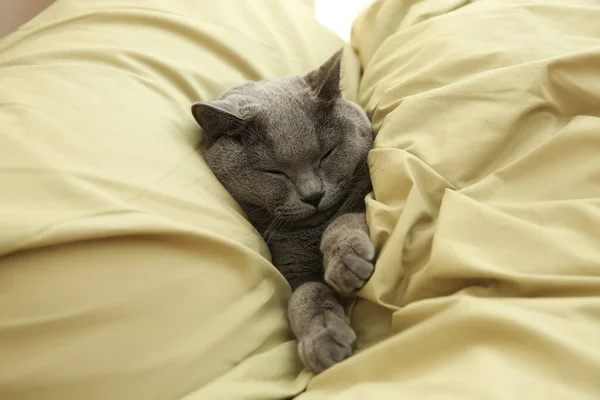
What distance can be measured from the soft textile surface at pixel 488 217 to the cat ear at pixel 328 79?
0.12m

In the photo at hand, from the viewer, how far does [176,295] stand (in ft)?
2.46

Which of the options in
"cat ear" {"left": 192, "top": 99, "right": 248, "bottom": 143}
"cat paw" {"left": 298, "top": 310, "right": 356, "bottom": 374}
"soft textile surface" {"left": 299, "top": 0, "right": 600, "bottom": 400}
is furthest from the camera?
"cat ear" {"left": 192, "top": 99, "right": 248, "bottom": 143}

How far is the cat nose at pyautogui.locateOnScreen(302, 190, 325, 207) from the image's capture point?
1006 mm

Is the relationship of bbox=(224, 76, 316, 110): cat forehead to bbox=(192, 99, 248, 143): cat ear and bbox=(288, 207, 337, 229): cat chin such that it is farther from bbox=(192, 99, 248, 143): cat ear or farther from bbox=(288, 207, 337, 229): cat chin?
bbox=(288, 207, 337, 229): cat chin

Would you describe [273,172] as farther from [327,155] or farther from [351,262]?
[351,262]

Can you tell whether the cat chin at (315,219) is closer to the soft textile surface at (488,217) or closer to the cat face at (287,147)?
the cat face at (287,147)

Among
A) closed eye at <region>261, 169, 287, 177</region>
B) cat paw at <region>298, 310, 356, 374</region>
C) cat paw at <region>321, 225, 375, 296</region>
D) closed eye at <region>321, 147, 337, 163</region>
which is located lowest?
cat paw at <region>298, 310, 356, 374</region>

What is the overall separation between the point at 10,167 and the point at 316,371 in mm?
535

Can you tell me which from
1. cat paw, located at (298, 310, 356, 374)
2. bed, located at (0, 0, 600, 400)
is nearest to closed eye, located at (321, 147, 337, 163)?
bed, located at (0, 0, 600, 400)

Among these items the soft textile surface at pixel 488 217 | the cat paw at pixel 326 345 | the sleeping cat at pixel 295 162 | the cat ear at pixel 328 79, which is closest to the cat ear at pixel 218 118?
the sleeping cat at pixel 295 162

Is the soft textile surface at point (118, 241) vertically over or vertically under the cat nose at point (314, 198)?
over

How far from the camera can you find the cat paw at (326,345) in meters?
0.80

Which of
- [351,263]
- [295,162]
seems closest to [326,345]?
[351,263]

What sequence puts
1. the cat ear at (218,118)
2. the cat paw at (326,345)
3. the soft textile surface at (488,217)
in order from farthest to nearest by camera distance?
the cat ear at (218,118)
the cat paw at (326,345)
the soft textile surface at (488,217)
